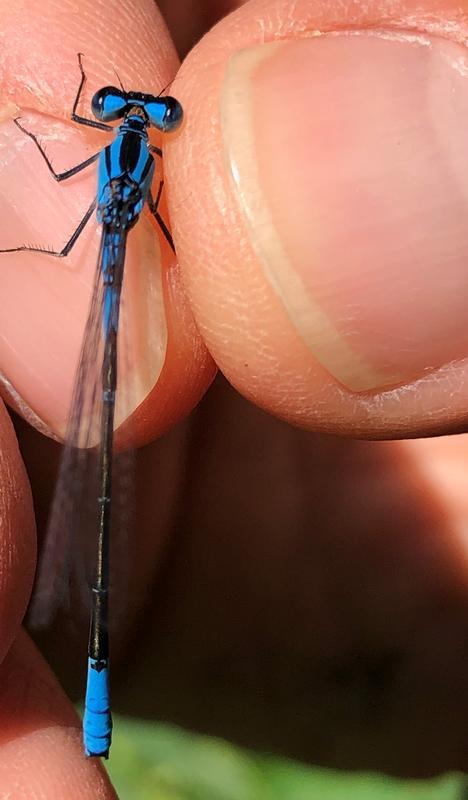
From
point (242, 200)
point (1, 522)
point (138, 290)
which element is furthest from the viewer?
point (138, 290)

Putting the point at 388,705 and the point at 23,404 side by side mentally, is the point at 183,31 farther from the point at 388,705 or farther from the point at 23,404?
the point at 388,705

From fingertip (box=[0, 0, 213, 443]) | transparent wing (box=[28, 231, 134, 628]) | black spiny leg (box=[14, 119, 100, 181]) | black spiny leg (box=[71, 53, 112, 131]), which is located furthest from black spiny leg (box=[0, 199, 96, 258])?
transparent wing (box=[28, 231, 134, 628])

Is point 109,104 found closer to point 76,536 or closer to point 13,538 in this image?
point 13,538

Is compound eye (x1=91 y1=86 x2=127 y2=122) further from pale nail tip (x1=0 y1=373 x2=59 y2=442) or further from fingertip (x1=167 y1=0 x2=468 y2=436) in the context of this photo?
pale nail tip (x1=0 y1=373 x2=59 y2=442)

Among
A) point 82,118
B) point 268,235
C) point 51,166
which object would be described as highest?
point 82,118

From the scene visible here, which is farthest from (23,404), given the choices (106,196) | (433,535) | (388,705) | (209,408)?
(388,705)

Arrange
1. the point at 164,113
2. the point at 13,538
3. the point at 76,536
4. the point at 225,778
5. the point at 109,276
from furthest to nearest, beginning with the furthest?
the point at 225,778
the point at 76,536
the point at 109,276
the point at 13,538
the point at 164,113

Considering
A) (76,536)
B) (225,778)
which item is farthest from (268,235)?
(225,778)
